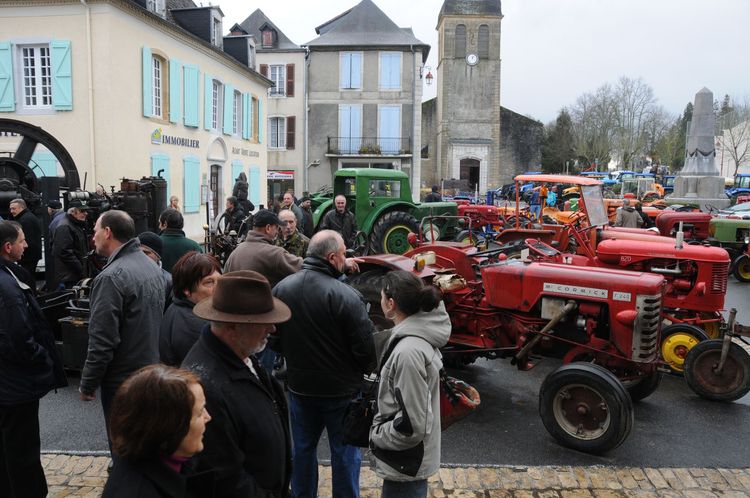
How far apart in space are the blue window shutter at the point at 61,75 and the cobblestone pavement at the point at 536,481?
41.2 ft

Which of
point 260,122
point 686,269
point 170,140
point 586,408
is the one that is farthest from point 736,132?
point 586,408

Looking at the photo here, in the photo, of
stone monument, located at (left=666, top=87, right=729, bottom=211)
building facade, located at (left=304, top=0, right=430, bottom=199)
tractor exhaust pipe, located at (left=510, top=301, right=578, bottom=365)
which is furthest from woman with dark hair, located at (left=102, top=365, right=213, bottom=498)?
building facade, located at (left=304, top=0, right=430, bottom=199)

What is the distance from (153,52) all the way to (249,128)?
7734 mm

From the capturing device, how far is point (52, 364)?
136 inches

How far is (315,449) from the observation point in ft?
11.2

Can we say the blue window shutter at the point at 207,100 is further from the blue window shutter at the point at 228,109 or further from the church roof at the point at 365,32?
the church roof at the point at 365,32

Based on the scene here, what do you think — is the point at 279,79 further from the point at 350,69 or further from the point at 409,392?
the point at 409,392

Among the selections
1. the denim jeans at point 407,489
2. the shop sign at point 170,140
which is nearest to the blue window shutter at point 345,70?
the shop sign at point 170,140

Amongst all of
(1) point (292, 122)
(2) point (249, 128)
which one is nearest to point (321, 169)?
(1) point (292, 122)

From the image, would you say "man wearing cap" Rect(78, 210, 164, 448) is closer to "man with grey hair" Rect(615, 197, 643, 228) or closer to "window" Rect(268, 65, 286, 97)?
"man with grey hair" Rect(615, 197, 643, 228)

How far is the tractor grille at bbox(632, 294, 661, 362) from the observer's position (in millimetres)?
4820

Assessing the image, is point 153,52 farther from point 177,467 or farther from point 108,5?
point 177,467

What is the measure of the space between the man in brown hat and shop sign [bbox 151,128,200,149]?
50.3 feet

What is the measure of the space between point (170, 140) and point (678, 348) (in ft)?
48.6
